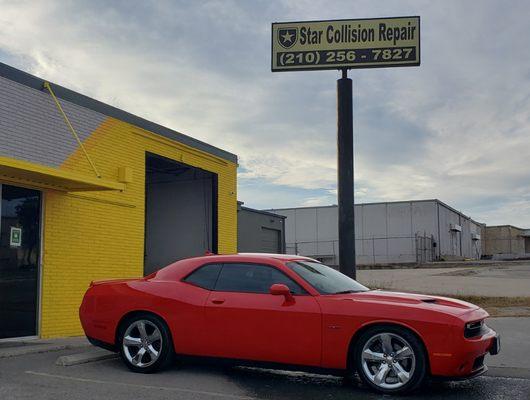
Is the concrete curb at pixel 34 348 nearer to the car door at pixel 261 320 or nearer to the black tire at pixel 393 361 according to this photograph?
the car door at pixel 261 320

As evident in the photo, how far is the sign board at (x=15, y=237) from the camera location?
31.9 feet

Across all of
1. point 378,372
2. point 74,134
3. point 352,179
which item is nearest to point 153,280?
point 378,372

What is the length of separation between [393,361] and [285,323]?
116 cm

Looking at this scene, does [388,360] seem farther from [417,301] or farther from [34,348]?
[34,348]

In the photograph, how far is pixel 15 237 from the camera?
9805 millimetres

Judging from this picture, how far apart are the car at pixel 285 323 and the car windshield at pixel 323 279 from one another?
2cm

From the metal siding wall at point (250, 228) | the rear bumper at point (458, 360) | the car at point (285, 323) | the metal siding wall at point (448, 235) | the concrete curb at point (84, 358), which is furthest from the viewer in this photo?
the metal siding wall at point (448, 235)

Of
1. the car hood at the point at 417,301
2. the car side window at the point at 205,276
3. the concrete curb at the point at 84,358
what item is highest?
the car side window at the point at 205,276

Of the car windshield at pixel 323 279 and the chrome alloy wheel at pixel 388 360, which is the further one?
the car windshield at pixel 323 279

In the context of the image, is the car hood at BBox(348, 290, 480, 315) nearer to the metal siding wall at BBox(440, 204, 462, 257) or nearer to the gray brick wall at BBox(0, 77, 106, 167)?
the gray brick wall at BBox(0, 77, 106, 167)

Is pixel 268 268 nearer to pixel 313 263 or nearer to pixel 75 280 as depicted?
pixel 313 263

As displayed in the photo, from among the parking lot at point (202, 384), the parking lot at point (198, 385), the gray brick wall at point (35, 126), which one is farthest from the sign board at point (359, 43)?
the parking lot at point (198, 385)

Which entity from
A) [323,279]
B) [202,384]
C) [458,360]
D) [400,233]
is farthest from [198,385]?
[400,233]

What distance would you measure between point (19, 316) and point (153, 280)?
150 inches
